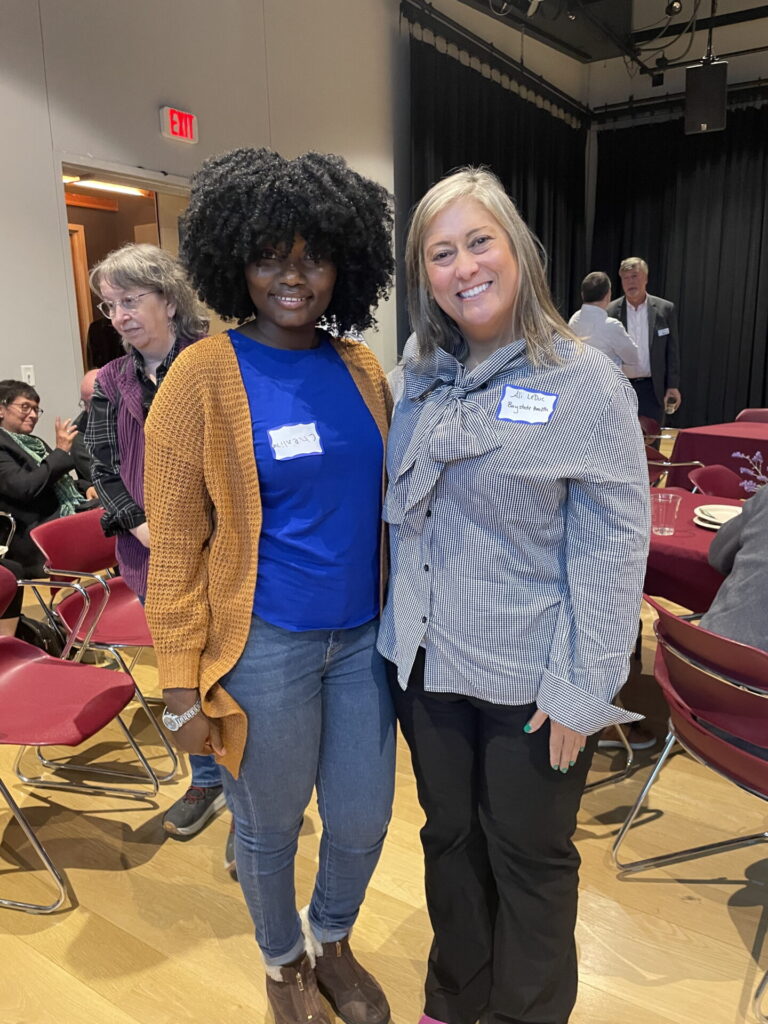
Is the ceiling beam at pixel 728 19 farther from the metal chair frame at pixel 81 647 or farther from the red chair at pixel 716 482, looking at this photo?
the metal chair frame at pixel 81 647

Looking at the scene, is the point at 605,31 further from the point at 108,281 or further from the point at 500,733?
the point at 500,733

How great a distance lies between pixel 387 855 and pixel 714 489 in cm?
200

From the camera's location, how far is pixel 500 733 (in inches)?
48.3

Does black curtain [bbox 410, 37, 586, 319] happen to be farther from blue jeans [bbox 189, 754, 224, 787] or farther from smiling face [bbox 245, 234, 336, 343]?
smiling face [bbox 245, 234, 336, 343]

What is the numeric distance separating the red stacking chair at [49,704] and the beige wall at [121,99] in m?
2.48

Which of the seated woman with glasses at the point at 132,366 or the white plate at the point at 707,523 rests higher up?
the seated woman with glasses at the point at 132,366

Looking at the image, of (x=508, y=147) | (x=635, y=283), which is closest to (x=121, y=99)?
(x=635, y=283)

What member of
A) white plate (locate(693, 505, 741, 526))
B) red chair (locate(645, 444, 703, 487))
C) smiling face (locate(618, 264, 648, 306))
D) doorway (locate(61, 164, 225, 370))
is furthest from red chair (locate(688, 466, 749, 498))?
doorway (locate(61, 164, 225, 370))

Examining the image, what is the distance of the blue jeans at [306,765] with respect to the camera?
1.25m

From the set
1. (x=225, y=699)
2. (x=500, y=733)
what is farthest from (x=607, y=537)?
(x=225, y=699)

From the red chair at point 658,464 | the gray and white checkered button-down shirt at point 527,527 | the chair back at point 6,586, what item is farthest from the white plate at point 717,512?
the chair back at point 6,586

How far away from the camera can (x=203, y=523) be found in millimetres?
1218

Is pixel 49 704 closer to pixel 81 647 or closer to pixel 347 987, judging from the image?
pixel 81 647

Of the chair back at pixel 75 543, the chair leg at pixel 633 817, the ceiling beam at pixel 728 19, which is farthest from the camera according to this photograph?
the ceiling beam at pixel 728 19
